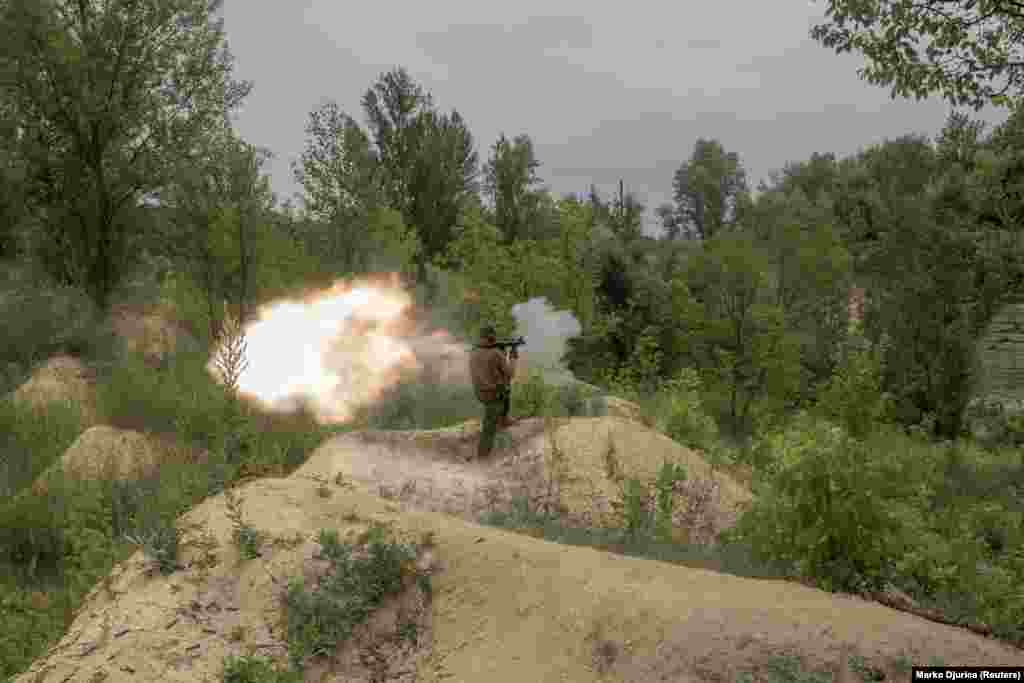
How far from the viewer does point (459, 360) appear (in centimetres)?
1920

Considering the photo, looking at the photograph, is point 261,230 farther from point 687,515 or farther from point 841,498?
point 841,498

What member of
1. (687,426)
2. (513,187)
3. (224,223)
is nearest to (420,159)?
(513,187)

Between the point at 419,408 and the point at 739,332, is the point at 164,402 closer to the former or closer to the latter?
the point at 419,408

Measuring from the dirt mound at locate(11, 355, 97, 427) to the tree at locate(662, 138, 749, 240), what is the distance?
55.7m

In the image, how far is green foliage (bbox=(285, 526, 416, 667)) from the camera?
5836 millimetres

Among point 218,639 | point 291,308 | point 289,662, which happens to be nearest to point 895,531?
point 289,662

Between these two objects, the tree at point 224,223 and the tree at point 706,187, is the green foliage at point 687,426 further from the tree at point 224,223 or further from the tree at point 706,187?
the tree at point 706,187

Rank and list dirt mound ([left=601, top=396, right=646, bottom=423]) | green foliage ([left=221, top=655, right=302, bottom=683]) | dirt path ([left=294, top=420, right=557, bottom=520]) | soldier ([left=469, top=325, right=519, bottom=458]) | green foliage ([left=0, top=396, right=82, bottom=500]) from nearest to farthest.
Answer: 1. green foliage ([left=221, top=655, right=302, bottom=683])
2. dirt path ([left=294, top=420, right=557, bottom=520])
3. soldier ([left=469, top=325, right=519, bottom=458])
4. green foliage ([left=0, top=396, right=82, bottom=500])
5. dirt mound ([left=601, top=396, right=646, bottom=423])

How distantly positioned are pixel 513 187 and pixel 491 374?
20.3 metres

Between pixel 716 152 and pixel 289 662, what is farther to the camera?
pixel 716 152

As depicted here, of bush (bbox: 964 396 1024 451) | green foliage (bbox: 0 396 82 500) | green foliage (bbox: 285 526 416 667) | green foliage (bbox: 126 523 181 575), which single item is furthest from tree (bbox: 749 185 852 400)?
green foliage (bbox: 126 523 181 575)

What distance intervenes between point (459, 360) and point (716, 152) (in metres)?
58.0

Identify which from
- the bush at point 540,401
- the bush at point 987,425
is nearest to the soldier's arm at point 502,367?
the bush at point 540,401

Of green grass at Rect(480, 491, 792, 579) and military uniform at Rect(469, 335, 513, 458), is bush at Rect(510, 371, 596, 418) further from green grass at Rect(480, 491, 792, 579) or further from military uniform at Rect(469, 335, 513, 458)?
green grass at Rect(480, 491, 792, 579)
